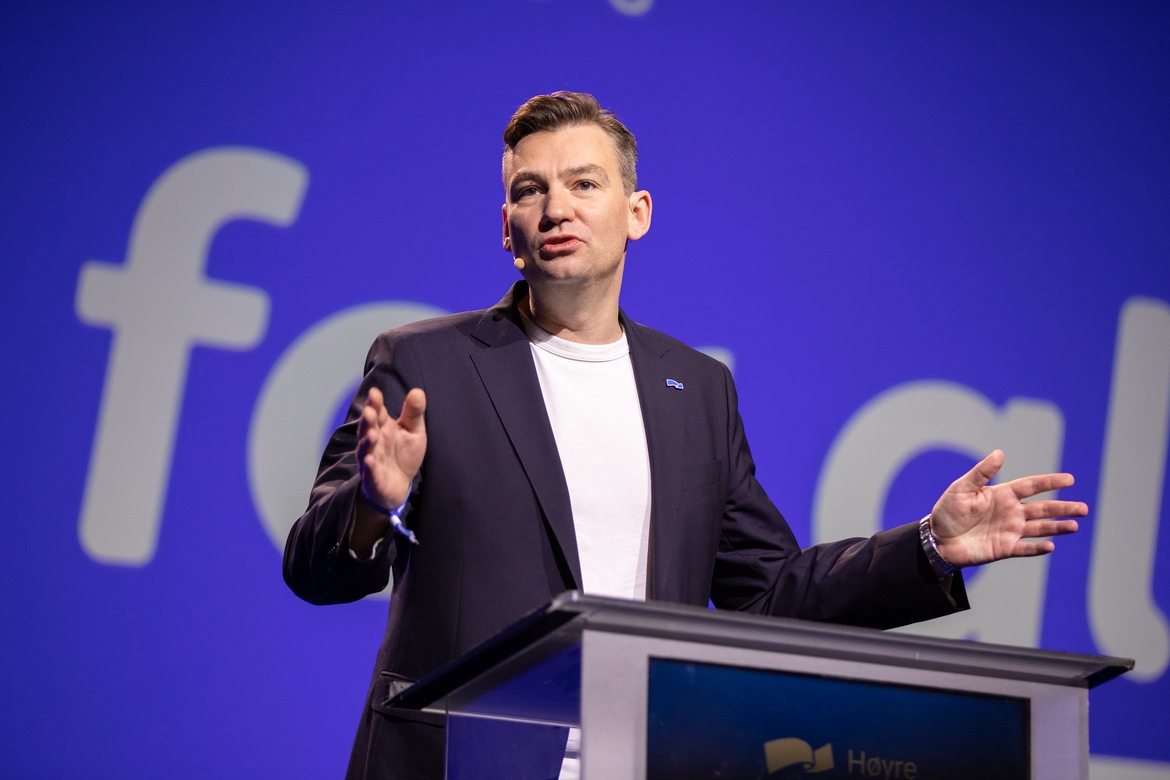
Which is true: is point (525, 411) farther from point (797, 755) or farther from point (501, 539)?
point (797, 755)

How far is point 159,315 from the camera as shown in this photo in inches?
109

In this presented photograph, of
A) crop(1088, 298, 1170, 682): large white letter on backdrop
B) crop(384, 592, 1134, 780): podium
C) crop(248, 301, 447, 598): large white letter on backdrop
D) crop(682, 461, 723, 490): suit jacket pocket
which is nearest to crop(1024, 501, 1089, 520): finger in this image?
crop(384, 592, 1134, 780): podium

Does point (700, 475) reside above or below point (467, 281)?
below

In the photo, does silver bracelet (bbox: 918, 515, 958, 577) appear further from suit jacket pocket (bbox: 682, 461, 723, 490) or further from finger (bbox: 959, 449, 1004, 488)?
suit jacket pocket (bbox: 682, 461, 723, 490)

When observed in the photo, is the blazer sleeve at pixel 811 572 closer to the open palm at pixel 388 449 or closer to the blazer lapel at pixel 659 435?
the blazer lapel at pixel 659 435

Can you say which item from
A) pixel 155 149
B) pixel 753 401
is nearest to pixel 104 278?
pixel 155 149

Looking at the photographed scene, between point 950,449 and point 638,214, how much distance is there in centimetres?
147

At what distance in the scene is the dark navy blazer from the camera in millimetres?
1657

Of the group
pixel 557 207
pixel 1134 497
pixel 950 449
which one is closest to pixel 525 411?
pixel 557 207

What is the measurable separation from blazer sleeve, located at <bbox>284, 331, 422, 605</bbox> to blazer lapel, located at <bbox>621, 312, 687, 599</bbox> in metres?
0.43

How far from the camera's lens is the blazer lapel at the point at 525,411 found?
5.77 ft

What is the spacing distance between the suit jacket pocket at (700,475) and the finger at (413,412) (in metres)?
0.69

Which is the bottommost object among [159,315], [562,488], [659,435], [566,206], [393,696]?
[393,696]

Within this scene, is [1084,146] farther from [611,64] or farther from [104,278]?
[104,278]
